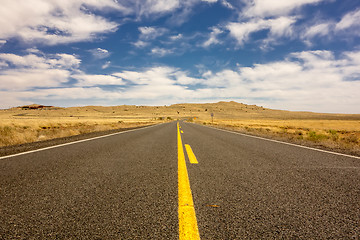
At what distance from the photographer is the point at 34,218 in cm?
186

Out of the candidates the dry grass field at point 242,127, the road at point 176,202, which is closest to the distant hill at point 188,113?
the dry grass field at point 242,127

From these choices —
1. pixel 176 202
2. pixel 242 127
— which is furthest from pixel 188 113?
pixel 176 202

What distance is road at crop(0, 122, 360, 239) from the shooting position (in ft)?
5.48

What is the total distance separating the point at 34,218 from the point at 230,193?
7.42 ft

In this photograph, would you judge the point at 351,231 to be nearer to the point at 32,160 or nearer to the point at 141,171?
the point at 141,171

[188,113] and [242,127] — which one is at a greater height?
[188,113]

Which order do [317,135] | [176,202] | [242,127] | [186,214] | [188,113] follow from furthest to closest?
1. [188,113]
2. [242,127]
3. [317,135]
4. [176,202]
5. [186,214]

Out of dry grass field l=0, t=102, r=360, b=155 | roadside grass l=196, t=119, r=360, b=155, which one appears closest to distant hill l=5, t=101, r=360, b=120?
dry grass field l=0, t=102, r=360, b=155

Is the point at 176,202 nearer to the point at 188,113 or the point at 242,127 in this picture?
the point at 242,127

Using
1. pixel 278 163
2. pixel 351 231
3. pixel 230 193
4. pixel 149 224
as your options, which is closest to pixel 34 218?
pixel 149 224

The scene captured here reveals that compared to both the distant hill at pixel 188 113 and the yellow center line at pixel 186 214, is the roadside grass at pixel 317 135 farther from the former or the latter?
the distant hill at pixel 188 113

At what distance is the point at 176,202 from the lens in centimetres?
223

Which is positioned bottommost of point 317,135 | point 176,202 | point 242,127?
point 242,127

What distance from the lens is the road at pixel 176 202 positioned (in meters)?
1.67
